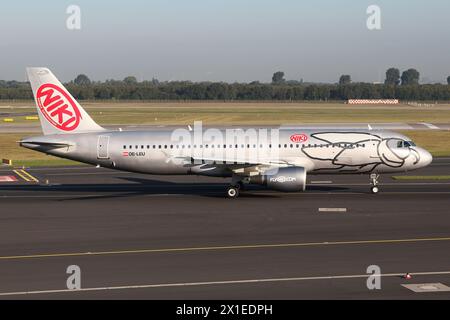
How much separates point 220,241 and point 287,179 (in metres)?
11.6

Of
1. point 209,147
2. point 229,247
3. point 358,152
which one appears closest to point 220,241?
point 229,247

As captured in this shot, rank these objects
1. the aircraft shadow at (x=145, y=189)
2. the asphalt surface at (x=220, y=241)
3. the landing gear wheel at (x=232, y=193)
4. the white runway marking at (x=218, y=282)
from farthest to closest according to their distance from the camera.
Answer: the aircraft shadow at (x=145, y=189), the landing gear wheel at (x=232, y=193), the asphalt surface at (x=220, y=241), the white runway marking at (x=218, y=282)

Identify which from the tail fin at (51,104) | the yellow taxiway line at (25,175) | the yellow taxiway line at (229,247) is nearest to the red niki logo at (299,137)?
the tail fin at (51,104)

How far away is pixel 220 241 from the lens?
3028 cm

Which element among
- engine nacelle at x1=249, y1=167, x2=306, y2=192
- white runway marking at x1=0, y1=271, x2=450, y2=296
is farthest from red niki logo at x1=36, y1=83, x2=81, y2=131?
white runway marking at x1=0, y1=271, x2=450, y2=296

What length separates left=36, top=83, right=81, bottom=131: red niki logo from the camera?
44.2 m

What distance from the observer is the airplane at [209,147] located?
143 feet

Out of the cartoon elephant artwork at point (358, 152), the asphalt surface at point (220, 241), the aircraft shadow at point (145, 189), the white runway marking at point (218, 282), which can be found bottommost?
the aircraft shadow at point (145, 189)

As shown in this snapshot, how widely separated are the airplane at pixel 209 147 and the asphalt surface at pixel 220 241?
2.02m

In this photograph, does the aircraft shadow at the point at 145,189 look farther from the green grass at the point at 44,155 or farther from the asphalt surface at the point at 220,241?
the green grass at the point at 44,155

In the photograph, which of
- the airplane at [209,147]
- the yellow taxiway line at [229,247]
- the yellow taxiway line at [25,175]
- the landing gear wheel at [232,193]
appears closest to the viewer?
the yellow taxiway line at [229,247]

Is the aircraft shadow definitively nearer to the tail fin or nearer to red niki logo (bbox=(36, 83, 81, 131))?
the tail fin
